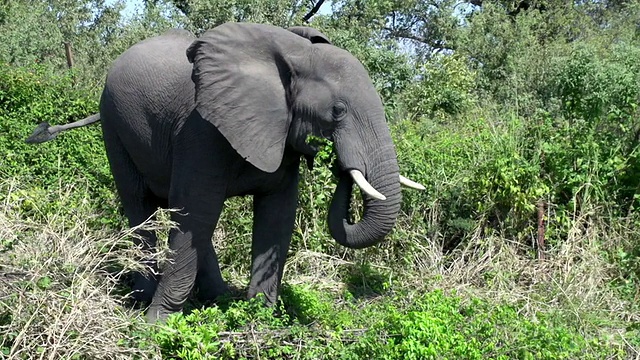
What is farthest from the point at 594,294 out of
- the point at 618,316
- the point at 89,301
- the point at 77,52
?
the point at 77,52

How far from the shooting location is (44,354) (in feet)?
13.6

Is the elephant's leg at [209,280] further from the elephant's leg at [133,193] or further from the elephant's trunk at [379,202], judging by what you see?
the elephant's trunk at [379,202]

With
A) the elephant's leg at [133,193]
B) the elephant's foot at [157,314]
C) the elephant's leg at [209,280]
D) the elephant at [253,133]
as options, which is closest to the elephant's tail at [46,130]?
the elephant's leg at [133,193]

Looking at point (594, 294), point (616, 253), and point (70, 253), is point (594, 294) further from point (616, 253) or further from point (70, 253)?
point (70, 253)

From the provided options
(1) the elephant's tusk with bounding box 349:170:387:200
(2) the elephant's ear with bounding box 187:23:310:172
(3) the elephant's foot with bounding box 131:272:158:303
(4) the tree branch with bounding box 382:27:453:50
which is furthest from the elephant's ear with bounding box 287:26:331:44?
(4) the tree branch with bounding box 382:27:453:50

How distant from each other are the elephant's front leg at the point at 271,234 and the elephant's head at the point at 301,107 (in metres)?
0.50

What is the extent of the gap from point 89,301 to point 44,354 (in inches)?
14.7

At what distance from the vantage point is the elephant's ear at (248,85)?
4855 mm

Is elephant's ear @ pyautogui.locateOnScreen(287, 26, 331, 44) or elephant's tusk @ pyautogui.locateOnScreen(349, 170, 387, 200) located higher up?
elephant's ear @ pyautogui.locateOnScreen(287, 26, 331, 44)

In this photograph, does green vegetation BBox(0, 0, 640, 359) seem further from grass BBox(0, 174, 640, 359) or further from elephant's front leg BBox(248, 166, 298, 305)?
elephant's front leg BBox(248, 166, 298, 305)

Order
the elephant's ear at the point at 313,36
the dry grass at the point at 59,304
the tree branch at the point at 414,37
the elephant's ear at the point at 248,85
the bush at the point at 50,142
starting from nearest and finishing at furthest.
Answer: the dry grass at the point at 59,304 → the elephant's ear at the point at 248,85 → the elephant's ear at the point at 313,36 → the bush at the point at 50,142 → the tree branch at the point at 414,37

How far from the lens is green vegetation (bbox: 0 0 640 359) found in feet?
14.7

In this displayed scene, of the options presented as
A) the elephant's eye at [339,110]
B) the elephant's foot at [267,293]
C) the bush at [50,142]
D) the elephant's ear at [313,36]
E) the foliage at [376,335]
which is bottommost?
the bush at [50,142]

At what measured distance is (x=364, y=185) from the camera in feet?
15.0
